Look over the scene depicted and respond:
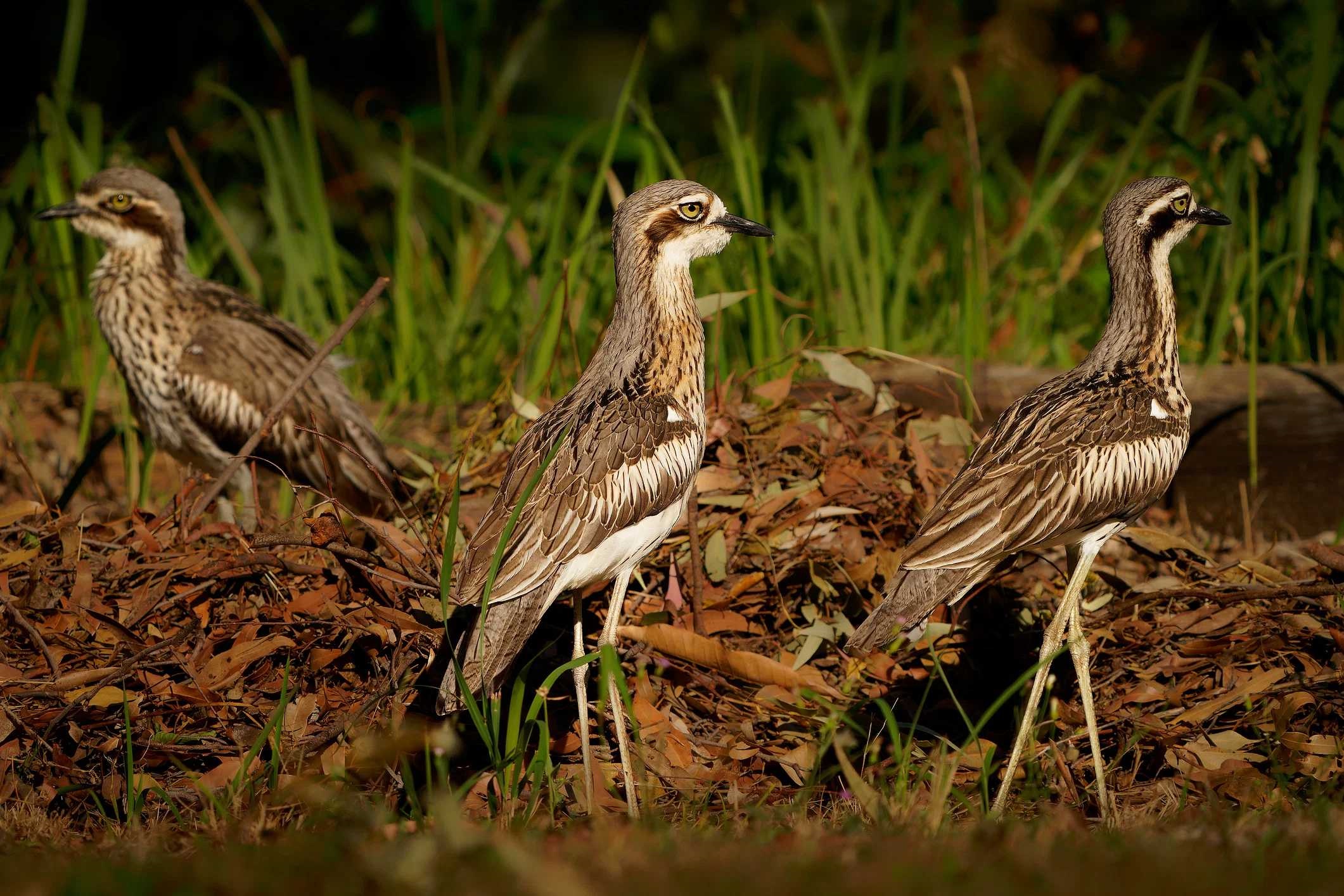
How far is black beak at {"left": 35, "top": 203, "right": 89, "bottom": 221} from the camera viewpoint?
591 cm

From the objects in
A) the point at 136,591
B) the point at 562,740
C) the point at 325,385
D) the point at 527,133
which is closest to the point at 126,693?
the point at 136,591

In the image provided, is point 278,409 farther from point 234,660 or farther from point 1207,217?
point 1207,217

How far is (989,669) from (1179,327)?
2.75 m

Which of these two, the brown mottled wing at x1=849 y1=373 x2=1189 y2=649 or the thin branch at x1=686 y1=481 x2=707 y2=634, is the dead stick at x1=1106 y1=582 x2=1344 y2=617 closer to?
the brown mottled wing at x1=849 y1=373 x2=1189 y2=649

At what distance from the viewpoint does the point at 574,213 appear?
8.34 metres

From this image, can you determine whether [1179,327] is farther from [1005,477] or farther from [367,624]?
[367,624]

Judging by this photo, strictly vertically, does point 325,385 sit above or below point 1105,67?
below

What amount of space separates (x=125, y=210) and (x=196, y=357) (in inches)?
33.1

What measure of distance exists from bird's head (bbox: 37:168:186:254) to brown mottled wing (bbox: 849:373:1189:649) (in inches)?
152

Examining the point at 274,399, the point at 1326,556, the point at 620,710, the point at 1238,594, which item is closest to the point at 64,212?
the point at 274,399

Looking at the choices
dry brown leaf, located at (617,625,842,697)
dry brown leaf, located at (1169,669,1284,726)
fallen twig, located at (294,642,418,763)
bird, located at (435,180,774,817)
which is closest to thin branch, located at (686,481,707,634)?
dry brown leaf, located at (617,625,842,697)

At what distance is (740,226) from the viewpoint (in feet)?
14.3

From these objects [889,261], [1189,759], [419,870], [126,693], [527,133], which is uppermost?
[527,133]

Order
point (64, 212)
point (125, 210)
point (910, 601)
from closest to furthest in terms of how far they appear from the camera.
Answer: point (910, 601)
point (64, 212)
point (125, 210)
